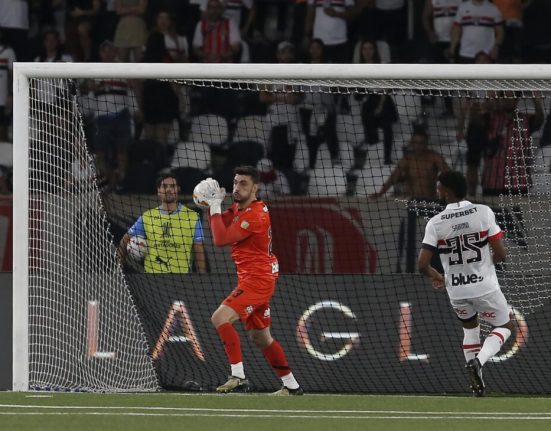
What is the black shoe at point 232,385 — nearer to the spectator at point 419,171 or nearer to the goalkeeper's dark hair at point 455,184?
the goalkeeper's dark hair at point 455,184

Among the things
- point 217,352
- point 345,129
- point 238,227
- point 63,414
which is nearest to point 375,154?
point 345,129

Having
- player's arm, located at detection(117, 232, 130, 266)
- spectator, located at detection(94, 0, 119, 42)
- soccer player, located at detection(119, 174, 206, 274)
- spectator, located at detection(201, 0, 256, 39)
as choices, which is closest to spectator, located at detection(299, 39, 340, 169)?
spectator, located at detection(201, 0, 256, 39)

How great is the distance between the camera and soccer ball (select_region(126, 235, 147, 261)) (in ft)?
43.2

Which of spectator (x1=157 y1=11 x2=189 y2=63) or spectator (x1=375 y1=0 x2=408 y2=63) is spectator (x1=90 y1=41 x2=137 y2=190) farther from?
spectator (x1=375 y1=0 x2=408 y2=63)

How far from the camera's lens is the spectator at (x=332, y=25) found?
18.9 metres

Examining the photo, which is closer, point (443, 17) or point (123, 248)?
point (123, 248)

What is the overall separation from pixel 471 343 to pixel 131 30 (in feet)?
28.9

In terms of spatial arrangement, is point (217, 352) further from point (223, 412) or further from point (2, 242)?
point (223, 412)

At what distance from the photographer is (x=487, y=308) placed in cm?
1177

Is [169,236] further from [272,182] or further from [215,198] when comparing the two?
[272,182]

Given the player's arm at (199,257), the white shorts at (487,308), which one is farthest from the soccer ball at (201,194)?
the white shorts at (487,308)

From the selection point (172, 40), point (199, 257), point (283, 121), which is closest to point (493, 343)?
point (199, 257)

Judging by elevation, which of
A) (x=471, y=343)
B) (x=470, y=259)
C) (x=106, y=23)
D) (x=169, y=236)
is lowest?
(x=471, y=343)

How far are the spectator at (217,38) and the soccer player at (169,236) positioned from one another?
597cm
